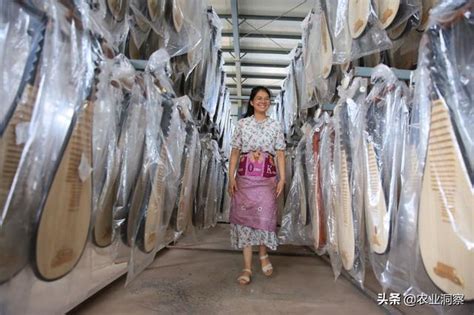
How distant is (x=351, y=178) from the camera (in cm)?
127

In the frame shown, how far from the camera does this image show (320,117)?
1968 millimetres

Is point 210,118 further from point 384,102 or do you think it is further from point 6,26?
point 6,26

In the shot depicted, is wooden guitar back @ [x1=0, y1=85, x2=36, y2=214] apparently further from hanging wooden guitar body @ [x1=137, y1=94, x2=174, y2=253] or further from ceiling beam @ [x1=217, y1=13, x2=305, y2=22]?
ceiling beam @ [x1=217, y1=13, x2=305, y2=22]

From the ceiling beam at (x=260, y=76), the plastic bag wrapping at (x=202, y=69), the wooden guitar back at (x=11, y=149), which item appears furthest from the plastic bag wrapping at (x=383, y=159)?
the ceiling beam at (x=260, y=76)

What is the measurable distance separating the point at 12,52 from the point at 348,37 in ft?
3.96

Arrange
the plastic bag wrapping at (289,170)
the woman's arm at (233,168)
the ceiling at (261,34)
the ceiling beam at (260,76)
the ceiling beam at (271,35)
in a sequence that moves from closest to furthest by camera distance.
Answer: the woman's arm at (233,168) → the plastic bag wrapping at (289,170) → the ceiling at (261,34) → the ceiling beam at (271,35) → the ceiling beam at (260,76)

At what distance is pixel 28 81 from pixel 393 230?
956mm

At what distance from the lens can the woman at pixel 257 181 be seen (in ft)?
6.16

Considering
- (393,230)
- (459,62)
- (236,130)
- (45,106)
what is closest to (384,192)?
(393,230)

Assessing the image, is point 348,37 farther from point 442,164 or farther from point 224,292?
point 224,292

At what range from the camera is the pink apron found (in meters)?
1.88

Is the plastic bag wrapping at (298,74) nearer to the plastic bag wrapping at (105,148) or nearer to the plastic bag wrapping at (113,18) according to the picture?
the plastic bag wrapping at (113,18)

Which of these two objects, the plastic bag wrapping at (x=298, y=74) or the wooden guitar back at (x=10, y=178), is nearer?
the wooden guitar back at (x=10, y=178)

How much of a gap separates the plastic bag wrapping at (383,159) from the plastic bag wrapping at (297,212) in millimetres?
985
